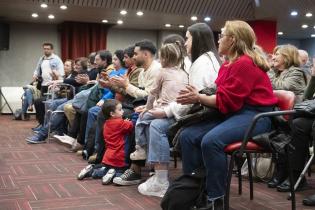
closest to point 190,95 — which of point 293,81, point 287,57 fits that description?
point 293,81

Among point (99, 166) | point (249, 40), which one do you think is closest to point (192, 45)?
point (249, 40)

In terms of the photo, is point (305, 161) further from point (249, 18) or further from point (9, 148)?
→ point (249, 18)

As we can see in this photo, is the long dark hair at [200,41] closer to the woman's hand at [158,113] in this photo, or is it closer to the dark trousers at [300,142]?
the woman's hand at [158,113]

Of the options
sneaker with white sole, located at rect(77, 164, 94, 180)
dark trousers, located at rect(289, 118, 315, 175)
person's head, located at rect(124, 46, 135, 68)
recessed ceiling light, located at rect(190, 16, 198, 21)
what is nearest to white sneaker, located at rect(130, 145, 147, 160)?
sneaker with white sole, located at rect(77, 164, 94, 180)

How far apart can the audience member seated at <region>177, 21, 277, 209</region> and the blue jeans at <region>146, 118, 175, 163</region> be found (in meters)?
0.44

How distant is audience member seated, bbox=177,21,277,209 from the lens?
2.39 m

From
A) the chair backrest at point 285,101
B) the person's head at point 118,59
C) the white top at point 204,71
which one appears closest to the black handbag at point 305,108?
the chair backrest at point 285,101

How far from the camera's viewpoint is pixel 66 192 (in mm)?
3225

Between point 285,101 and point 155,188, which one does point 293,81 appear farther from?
point 155,188

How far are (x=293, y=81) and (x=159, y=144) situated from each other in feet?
4.51

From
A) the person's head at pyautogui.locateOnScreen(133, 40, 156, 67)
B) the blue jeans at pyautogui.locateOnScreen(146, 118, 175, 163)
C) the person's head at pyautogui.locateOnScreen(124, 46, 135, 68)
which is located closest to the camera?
the blue jeans at pyautogui.locateOnScreen(146, 118, 175, 163)

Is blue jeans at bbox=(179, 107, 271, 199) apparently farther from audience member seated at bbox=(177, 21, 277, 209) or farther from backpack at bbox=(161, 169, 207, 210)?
backpack at bbox=(161, 169, 207, 210)

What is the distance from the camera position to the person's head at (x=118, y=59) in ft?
14.6

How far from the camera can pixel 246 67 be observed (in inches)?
95.3
